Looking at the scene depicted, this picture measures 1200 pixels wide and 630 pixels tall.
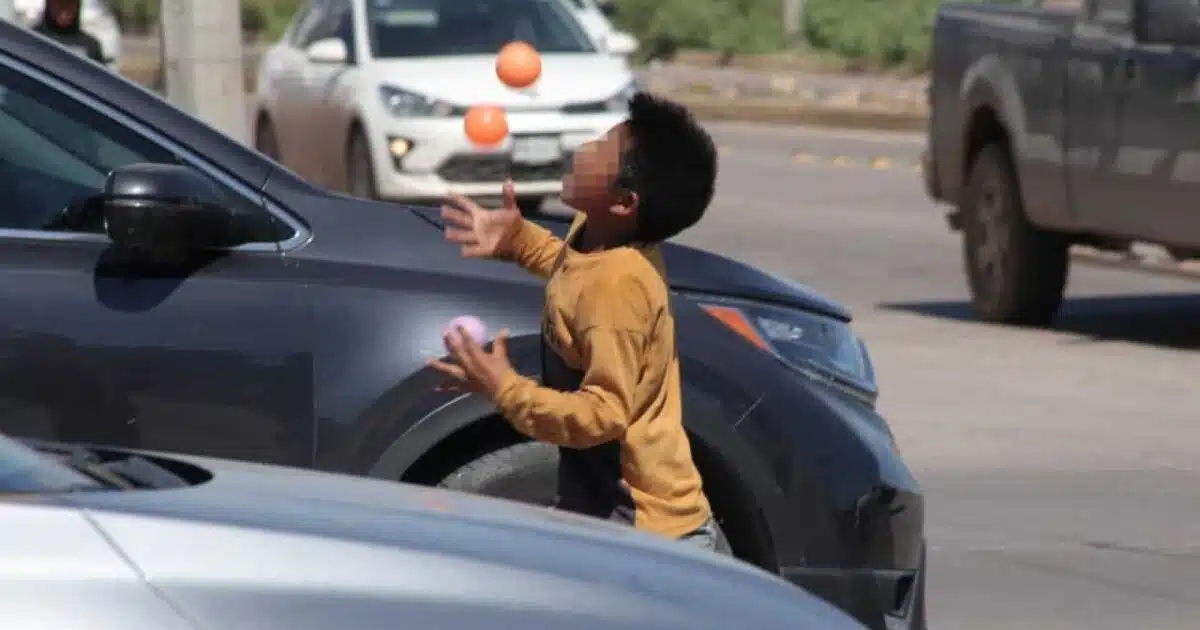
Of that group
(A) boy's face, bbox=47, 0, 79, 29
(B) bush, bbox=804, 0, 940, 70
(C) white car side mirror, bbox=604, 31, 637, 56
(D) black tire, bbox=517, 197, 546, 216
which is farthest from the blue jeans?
(B) bush, bbox=804, 0, 940, 70

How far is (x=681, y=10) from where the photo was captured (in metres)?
37.1

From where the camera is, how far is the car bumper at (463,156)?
18.1 m

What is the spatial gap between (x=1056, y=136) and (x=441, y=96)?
5.61 meters

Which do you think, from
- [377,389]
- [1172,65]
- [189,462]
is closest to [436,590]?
[189,462]

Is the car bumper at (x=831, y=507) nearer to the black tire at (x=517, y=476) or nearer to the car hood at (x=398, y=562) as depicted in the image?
the black tire at (x=517, y=476)

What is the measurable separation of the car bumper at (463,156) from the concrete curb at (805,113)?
393 inches

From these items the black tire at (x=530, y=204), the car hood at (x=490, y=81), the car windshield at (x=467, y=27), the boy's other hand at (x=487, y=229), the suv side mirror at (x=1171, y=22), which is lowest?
the black tire at (x=530, y=204)

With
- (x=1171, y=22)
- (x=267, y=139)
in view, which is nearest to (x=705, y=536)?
(x=1171, y=22)

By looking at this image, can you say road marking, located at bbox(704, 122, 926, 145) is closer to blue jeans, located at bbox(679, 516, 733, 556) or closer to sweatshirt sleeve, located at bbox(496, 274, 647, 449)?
blue jeans, located at bbox(679, 516, 733, 556)

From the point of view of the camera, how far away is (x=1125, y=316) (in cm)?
1463

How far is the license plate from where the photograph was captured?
18141 mm

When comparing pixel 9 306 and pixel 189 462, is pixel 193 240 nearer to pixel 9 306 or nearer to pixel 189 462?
pixel 9 306

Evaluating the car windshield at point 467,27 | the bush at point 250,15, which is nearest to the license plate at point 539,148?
the car windshield at point 467,27

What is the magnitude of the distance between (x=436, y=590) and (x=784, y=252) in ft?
47.0
